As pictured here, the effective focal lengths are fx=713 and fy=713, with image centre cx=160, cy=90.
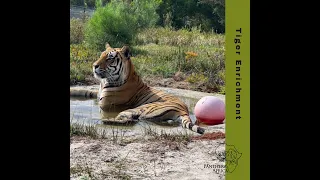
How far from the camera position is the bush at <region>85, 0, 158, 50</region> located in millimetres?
6645

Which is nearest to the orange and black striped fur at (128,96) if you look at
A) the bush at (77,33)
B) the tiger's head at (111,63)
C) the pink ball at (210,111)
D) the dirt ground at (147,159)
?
the tiger's head at (111,63)

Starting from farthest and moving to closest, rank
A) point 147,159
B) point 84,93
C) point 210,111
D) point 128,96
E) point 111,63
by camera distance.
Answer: point 84,93 → point 128,96 → point 111,63 → point 210,111 → point 147,159

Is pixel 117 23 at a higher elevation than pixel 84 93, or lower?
higher

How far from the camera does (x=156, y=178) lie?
16.0 feet

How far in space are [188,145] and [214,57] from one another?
155 cm

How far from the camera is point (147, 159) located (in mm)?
5105

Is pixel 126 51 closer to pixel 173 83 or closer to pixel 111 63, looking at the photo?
pixel 111 63

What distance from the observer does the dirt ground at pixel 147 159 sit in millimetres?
4918

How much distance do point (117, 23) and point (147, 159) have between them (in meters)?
2.17

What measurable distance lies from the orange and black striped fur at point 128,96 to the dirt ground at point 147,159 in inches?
25.6

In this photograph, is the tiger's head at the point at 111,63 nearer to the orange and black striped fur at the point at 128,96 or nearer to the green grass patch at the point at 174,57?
the orange and black striped fur at the point at 128,96

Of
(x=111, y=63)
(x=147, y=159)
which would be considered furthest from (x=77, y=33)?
(x=147, y=159)
